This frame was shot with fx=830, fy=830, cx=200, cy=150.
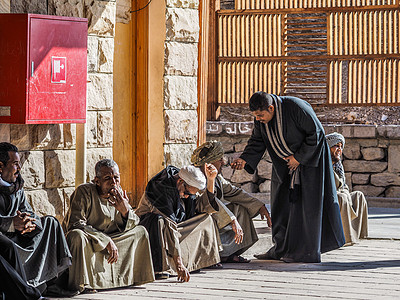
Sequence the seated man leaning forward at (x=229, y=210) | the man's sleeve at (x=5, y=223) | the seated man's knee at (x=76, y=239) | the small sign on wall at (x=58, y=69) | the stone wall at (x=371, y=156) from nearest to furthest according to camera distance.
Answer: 1. the man's sleeve at (x=5, y=223)
2. the seated man's knee at (x=76, y=239)
3. the small sign on wall at (x=58, y=69)
4. the seated man leaning forward at (x=229, y=210)
5. the stone wall at (x=371, y=156)

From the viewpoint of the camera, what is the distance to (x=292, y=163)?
7.54 metres

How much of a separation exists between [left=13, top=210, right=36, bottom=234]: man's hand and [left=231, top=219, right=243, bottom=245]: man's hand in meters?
2.05

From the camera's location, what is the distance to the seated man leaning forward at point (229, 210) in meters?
7.25

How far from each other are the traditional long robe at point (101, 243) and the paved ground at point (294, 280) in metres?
0.10

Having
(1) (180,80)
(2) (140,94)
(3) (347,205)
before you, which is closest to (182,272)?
(2) (140,94)

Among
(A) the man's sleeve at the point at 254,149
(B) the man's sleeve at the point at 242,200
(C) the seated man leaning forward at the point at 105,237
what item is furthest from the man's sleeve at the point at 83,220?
(A) the man's sleeve at the point at 254,149

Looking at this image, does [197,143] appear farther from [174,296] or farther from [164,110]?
[174,296]

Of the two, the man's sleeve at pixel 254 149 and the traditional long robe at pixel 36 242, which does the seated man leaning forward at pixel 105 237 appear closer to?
the traditional long robe at pixel 36 242

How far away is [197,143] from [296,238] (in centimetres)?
A: 153

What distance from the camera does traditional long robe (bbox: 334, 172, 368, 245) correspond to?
27.8ft

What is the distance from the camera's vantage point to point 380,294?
615 centimetres

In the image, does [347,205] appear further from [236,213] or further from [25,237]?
[25,237]

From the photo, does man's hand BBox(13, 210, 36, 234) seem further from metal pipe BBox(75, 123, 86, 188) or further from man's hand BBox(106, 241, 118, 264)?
metal pipe BBox(75, 123, 86, 188)

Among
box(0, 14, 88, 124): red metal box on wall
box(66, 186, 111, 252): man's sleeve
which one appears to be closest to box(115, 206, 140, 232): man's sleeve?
box(66, 186, 111, 252): man's sleeve
